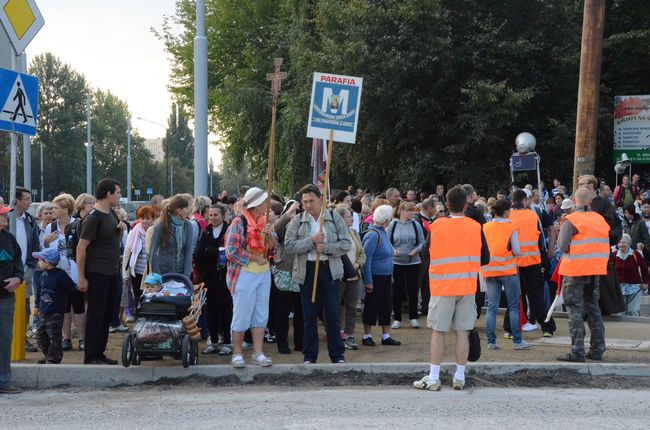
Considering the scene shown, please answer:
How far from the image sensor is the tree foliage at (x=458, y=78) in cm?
2534

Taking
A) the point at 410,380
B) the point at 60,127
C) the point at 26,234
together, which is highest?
the point at 60,127

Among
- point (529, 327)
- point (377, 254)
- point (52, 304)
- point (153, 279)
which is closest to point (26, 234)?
point (52, 304)

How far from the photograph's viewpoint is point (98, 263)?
872cm

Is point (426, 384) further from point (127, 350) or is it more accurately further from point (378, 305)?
point (127, 350)

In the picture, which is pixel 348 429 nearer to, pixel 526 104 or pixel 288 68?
pixel 526 104

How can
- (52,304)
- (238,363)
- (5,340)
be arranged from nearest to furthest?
(5,340) < (238,363) < (52,304)

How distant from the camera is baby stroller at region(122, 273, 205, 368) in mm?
8258

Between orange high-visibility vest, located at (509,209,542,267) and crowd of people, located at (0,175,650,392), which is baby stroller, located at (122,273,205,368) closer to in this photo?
crowd of people, located at (0,175,650,392)

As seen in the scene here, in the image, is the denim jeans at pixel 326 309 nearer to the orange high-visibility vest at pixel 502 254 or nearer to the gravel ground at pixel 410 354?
the gravel ground at pixel 410 354

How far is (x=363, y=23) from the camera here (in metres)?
25.8

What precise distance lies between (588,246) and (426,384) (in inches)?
108

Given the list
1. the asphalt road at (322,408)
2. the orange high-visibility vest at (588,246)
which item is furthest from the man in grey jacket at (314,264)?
the orange high-visibility vest at (588,246)

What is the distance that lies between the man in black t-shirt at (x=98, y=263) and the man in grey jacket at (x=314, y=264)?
1.88 metres

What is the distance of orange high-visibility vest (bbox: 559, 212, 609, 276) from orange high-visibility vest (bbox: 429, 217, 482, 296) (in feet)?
5.99
